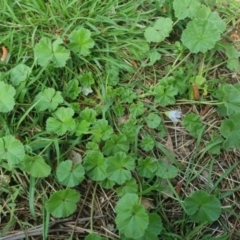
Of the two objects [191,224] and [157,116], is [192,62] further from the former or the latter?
[191,224]

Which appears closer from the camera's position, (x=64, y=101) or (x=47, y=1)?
(x=64, y=101)

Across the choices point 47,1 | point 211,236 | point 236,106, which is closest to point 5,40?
point 47,1

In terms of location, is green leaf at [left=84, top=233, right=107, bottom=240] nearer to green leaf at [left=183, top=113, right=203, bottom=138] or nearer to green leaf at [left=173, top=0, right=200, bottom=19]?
green leaf at [left=183, top=113, right=203, bottom=138]

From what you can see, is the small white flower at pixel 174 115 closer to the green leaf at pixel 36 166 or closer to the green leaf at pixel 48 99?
the green leaf at pixel 48 99

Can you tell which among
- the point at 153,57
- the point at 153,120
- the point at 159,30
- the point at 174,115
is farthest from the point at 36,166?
the point at 159,30

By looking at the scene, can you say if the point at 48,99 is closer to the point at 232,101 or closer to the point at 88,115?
the point at 88,115

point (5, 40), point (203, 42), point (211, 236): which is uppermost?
point (203, 42)
